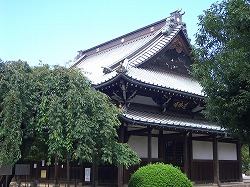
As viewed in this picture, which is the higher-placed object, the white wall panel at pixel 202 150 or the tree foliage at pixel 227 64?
the tree foliage at pixel 227 64

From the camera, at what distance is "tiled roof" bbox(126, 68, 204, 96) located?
2189 centimetres

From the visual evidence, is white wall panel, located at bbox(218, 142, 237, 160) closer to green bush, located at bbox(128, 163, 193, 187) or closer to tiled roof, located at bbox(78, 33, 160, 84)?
tiled roof, located at bbox(78, 33, 160, 84)

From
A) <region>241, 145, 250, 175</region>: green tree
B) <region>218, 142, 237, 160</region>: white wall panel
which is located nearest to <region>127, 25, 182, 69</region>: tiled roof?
<region>218, 142, 237, 160</region>: white wall panel

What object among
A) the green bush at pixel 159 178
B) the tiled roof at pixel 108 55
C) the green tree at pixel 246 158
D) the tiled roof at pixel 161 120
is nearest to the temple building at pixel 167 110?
the tiled roof at pixel 161 120

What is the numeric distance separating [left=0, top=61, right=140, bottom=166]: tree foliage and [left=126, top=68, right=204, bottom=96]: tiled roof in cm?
792

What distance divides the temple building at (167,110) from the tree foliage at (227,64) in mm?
5263

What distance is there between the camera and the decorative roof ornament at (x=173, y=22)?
26750mm

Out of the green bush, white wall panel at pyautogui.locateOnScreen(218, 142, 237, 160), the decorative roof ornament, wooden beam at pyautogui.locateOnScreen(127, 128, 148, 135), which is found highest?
the decorative roof ornament

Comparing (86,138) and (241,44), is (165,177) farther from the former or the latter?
(241,44)

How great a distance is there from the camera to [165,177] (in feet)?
46.8

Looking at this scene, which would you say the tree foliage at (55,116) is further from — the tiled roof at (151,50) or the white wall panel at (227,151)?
the white wall panel at (227,151)

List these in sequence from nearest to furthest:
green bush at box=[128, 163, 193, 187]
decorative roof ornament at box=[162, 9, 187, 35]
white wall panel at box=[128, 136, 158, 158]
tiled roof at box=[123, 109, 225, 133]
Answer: green bush at box=[128, 163, 193, 187], tiled roof at box=[123, 109, 225, 133], white wall panel at box=[128, 136, 158, 158], decorative roof ornament at box=[162, 9, 187, 35]

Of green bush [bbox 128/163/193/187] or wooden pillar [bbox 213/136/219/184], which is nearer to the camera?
green bush [bbox 128/163/193/187]

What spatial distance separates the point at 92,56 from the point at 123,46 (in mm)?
4743
